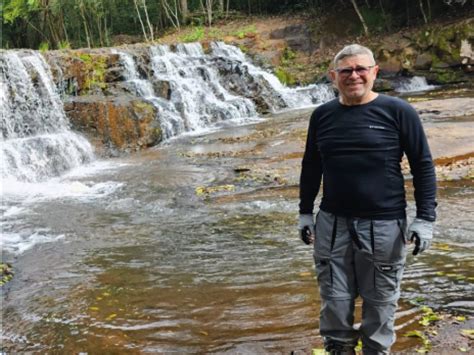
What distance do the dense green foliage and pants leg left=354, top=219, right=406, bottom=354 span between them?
63.7 ft

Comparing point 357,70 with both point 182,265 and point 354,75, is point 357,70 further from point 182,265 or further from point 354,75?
point 182,265

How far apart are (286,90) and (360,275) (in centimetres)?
1817

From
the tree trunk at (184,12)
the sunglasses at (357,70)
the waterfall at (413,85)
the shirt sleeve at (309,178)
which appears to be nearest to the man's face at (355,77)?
the sunglasses at (357,70)

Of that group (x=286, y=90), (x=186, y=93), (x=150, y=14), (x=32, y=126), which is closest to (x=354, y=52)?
(x=32, y=126)

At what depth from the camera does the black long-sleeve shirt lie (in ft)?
8.73

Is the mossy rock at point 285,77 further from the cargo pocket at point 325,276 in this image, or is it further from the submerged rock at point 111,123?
the cargo pocket at point 325,276

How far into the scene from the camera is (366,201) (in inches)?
106

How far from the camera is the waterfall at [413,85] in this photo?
19.6m

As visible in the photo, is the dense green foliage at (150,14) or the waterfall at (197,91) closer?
the waterfall at (197,91)

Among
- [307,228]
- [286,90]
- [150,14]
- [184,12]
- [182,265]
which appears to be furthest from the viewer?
[150,14]

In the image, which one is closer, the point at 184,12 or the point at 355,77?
the point at 355,77

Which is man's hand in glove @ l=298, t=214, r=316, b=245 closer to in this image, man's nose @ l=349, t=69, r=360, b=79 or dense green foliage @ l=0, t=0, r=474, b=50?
man's nose @ l=349, t=69, r=360, b=79

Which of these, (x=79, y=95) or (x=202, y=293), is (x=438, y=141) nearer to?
(x=202, y=293)

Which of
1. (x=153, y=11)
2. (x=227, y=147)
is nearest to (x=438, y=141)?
(x=227, y=147)
